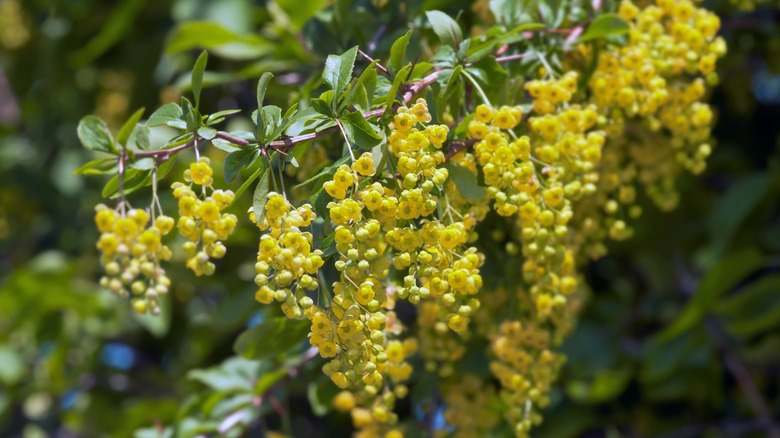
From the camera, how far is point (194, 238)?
3.54 feet

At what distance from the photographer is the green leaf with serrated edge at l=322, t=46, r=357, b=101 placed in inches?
44.8

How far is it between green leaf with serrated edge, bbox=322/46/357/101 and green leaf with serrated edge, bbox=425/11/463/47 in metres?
0.19

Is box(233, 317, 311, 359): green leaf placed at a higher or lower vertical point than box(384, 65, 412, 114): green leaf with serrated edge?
lower

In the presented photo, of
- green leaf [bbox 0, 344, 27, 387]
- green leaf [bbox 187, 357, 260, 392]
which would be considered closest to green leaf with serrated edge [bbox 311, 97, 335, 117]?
green leaf [bbox 187, 357, 260, 392]

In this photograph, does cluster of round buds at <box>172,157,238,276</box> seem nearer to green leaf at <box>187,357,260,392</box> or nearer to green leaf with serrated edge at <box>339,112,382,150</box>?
green leaf with serrated edge at <box>339,112,382,150</box>

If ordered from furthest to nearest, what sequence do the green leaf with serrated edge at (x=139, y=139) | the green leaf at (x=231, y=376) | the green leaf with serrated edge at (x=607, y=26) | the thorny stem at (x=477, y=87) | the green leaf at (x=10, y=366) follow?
1. the green leaf at (x=10, y=366)
2. the green leaf at (x=231, y=376)
3. the green leaf with serrated edge at (x=607, y=26)
4. the thorny stem at (x=477, y=87)
5. the green leaf with serrated edge at (x=139, y=139)

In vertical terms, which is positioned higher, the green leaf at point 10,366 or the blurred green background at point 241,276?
the blurred green background at point 241,276

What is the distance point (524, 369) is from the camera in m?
1.43

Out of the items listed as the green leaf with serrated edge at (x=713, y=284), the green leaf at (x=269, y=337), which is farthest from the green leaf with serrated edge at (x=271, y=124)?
the green leaf with serrated edge at (x=713, y=284)

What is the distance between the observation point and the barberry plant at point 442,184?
1.08m

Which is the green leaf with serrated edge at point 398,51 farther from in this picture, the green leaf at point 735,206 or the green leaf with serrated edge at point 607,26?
A: the green leaf at point 735,206

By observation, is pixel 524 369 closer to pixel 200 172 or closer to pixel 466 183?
pixel 466 183

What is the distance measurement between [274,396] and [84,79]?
5.11 ft

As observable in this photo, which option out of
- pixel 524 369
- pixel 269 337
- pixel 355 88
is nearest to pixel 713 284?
pixel 524 369
